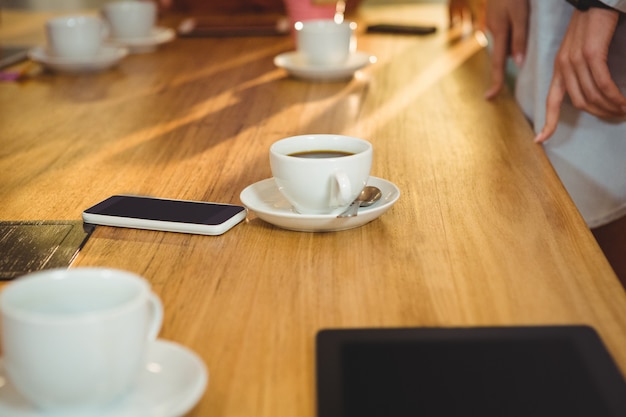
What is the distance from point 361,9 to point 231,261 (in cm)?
201

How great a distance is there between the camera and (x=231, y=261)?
0.86 metres

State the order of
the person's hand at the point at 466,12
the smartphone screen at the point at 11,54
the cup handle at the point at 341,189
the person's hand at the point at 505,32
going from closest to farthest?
the cup handle at the point at 341,189 → the person's hand at the point at 505,32 → the smartphone screen at the point at 11,54 → the person's hand at the point at 466,12

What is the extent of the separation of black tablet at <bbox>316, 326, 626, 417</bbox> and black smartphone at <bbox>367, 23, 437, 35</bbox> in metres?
1.61

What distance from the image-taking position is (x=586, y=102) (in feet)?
4.52

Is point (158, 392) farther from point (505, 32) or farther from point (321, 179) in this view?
point (505, 32)

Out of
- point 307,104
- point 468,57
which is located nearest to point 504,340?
point 307,104

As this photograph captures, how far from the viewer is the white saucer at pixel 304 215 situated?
2.93ft

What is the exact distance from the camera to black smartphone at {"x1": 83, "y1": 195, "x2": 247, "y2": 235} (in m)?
0.92

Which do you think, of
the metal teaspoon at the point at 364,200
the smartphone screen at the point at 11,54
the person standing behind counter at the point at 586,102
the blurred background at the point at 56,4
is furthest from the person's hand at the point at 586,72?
the blurred background at the point at 56,4

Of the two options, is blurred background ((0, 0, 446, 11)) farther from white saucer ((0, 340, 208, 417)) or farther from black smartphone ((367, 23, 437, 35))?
white saucer ((0, 340, 208, 417))

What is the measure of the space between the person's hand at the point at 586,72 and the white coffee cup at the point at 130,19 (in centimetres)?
112

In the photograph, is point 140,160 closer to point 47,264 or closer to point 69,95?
point 47,264

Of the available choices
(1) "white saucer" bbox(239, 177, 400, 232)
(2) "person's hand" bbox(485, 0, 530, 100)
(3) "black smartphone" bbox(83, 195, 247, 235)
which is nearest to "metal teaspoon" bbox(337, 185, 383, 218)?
(1) "white saucer" bbox(239, 177, 400, 232)

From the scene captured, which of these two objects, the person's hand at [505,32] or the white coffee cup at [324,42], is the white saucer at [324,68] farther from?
the person's hand at [505,32]
